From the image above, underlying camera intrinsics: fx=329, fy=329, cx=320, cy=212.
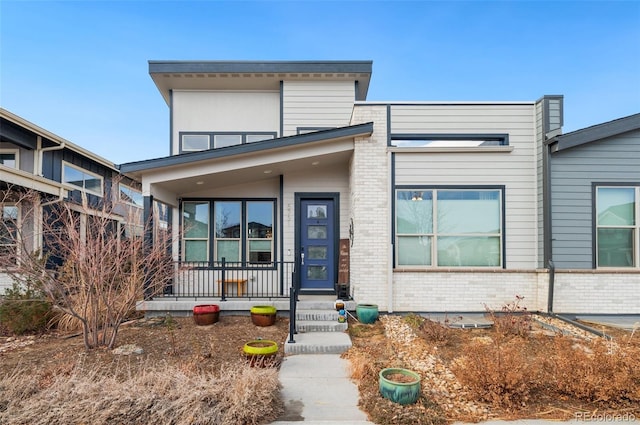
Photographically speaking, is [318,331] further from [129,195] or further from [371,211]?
[129,195]

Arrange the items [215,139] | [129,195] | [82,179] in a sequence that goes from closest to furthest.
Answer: [215,139], [82,179], [129,195]

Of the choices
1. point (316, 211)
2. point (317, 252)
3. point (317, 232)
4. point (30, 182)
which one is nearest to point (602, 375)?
point (317, 252)

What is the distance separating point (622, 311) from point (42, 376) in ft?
32.5

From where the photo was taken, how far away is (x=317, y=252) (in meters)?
8.32

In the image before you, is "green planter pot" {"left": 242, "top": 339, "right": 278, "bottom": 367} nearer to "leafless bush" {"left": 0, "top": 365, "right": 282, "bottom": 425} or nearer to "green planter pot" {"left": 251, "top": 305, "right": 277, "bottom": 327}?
"leafless bush" {"left": 0, "top": 365, "right": 282, "bottom": 425}

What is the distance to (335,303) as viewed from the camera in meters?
6.48

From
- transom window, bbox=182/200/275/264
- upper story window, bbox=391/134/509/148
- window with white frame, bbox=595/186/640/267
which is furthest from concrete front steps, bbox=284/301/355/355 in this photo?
window with white frame, bbox=595/186/640/267

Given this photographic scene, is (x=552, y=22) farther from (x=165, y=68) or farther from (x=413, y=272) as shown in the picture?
(x=165, y=68)

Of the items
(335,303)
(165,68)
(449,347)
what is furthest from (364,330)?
(165,68)

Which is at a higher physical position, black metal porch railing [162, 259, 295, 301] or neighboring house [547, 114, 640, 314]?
neighboring house [547, 114, 640, 314]

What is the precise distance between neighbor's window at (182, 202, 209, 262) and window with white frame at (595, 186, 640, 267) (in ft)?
29.1

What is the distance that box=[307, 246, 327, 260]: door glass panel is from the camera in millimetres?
8302

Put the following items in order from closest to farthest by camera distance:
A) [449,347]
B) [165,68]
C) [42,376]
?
1. [42,376]
2. [449,347]
3. [165,68]

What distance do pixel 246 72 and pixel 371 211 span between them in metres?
4.87
